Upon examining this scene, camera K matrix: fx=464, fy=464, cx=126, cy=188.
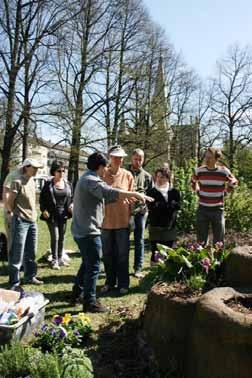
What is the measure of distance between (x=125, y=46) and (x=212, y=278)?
25300mm

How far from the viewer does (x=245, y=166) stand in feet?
102

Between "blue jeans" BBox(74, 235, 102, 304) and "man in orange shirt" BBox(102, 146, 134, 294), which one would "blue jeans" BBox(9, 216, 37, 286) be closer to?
"man in orange shirt" BBox(102, 146, 134, 294)

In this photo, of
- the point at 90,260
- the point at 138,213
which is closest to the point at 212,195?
the point at 138,213

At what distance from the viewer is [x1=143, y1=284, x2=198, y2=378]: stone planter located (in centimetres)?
365

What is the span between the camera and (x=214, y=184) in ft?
21.8

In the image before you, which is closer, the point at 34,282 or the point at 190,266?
the point at 190,266

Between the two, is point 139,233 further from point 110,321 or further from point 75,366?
point 75,366

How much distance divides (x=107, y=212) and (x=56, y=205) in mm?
1746

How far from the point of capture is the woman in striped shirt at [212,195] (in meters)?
6.61

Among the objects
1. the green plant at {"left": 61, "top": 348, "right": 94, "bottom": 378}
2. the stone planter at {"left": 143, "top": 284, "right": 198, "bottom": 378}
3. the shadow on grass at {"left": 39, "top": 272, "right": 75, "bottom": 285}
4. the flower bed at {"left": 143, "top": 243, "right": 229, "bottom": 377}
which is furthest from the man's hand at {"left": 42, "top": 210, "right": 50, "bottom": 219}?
the green plant at {"left": 61, "top": 348, "right": 94, "bottom": 378}

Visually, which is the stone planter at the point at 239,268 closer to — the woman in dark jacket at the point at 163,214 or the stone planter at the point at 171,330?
the stone planter at the point at 171,330

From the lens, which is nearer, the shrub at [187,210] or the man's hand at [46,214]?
the man's hand at [46,214]

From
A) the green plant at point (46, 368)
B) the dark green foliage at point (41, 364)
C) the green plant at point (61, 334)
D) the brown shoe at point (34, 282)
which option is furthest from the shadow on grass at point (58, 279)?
the green plant at point (46, 368)

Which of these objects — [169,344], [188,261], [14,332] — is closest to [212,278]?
[188,261]
